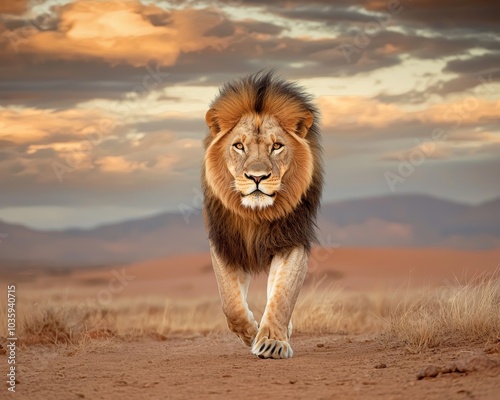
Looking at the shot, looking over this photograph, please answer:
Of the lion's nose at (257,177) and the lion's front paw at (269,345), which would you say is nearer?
the lion's front paw at (269,345)

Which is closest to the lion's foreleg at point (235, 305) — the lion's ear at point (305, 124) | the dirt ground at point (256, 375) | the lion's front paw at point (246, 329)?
the lion's front paw at point (246, 329)

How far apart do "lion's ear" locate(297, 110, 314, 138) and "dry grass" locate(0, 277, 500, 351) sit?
6.82 feet

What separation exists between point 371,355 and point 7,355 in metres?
4.02

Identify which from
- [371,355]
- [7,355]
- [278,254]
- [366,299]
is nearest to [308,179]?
[278,254]

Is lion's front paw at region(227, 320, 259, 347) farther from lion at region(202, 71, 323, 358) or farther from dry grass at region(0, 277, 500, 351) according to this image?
dry grass at region(0, 277, 500, 351)

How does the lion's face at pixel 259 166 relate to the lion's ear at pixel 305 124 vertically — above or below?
below

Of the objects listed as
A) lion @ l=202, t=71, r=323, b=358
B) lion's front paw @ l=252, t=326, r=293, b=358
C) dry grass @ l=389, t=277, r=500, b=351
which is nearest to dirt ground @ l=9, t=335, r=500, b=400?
lion's front paw @ l=252, t=326, r=293, b=358

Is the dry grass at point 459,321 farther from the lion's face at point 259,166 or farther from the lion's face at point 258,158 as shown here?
the lion's face at point 258,158

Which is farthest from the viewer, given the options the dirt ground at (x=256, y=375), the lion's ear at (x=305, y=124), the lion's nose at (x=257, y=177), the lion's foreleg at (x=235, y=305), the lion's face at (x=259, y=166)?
the lion's ear at (x=305, y=124)

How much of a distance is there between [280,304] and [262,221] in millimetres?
916

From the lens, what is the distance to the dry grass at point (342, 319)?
799cm

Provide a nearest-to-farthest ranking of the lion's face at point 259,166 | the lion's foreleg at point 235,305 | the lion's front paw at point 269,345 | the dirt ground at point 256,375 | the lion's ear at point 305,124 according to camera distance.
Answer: the dirt ground at point 256,375 → the lion's front paw at point 269,345 → the lion's face at point 259,166 → the lion's foreleg at point 235,305 → the lion's ear at point 305,124

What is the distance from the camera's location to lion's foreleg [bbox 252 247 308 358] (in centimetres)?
756

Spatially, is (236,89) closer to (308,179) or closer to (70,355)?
(308,179)
